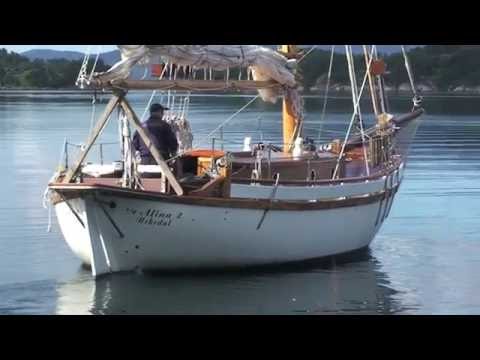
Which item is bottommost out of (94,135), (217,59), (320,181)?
(320,181)

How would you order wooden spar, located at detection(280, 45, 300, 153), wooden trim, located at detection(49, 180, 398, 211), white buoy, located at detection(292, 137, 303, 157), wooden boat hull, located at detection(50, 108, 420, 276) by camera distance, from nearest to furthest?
wooden trim, located at detection(49, 180, 398, 211), wooden boat hull, located at detection(50, 108, 420, 276), white buoy, located at detection(292, 137, 303, 157), wooden spar, located at detection(280, 45, 300, 153)

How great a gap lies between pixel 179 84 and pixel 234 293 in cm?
397

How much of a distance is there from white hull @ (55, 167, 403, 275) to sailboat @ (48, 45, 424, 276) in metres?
0.02

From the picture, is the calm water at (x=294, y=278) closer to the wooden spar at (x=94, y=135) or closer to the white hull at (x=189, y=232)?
the white hull at (x=189, y=232)

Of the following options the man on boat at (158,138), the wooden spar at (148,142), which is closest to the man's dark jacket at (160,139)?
the man on boat at (158,138)

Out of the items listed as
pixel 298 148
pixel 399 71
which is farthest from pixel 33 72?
pixel 298 148

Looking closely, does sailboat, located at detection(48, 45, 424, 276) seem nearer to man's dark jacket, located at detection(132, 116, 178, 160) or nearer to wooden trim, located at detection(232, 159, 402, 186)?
wooden trim, located at detection(232, 159, 402, 186)

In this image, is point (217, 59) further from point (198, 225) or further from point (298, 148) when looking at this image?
point (198, 225)

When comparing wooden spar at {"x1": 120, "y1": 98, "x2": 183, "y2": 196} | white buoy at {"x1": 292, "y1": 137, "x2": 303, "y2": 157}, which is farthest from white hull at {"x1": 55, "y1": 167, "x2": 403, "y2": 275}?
white buoy at {"x1": 292, "y1": 137, "x2": 303, "y2": 157}

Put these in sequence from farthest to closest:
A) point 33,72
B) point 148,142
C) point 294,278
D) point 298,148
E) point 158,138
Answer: point 33,72 → point 298,148 → point 294,278 → point 158,138 → point 148,142

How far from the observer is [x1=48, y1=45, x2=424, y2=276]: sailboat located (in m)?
19.5

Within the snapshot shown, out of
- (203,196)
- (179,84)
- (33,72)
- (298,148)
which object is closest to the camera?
(203,196)

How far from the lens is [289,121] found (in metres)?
25.3
